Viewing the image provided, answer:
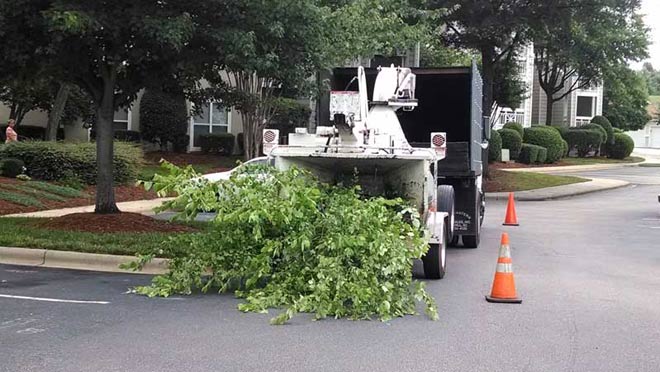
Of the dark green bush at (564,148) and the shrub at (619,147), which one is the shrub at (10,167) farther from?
the shrub at (619,147)

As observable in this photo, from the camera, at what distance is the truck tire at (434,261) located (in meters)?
9.84

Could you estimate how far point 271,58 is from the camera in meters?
11.2

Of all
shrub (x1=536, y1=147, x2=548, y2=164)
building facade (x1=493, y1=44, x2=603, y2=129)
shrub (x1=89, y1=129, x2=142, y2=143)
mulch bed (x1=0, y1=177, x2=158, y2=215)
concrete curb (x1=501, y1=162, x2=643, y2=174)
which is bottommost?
mulch bed (x1=0, y1=177, x2=158, y2=215)

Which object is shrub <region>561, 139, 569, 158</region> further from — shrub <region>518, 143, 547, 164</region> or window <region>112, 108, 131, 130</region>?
window <region>112, 108, 131, 130</region>

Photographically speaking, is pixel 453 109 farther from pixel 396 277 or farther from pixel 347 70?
pixel 396 277

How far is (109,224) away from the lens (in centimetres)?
1257

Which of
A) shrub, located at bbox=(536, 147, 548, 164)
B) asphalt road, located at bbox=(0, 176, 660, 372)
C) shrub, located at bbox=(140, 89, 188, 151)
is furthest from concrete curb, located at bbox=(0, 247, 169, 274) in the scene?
shrub, located at bbox=(536, 147, 548, 164)

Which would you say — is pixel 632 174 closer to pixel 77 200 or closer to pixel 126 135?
pixel 126 135

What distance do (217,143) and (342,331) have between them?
84.0 ft

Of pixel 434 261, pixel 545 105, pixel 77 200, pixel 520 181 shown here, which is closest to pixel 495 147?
pixel 520 181

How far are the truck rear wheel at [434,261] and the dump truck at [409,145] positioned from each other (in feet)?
0.04

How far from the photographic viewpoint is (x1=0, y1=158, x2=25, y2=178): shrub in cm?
1988

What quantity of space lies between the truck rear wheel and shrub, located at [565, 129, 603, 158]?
42222 millimetres

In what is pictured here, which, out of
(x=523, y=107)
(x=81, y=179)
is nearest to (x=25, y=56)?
(x=81, y=179)
